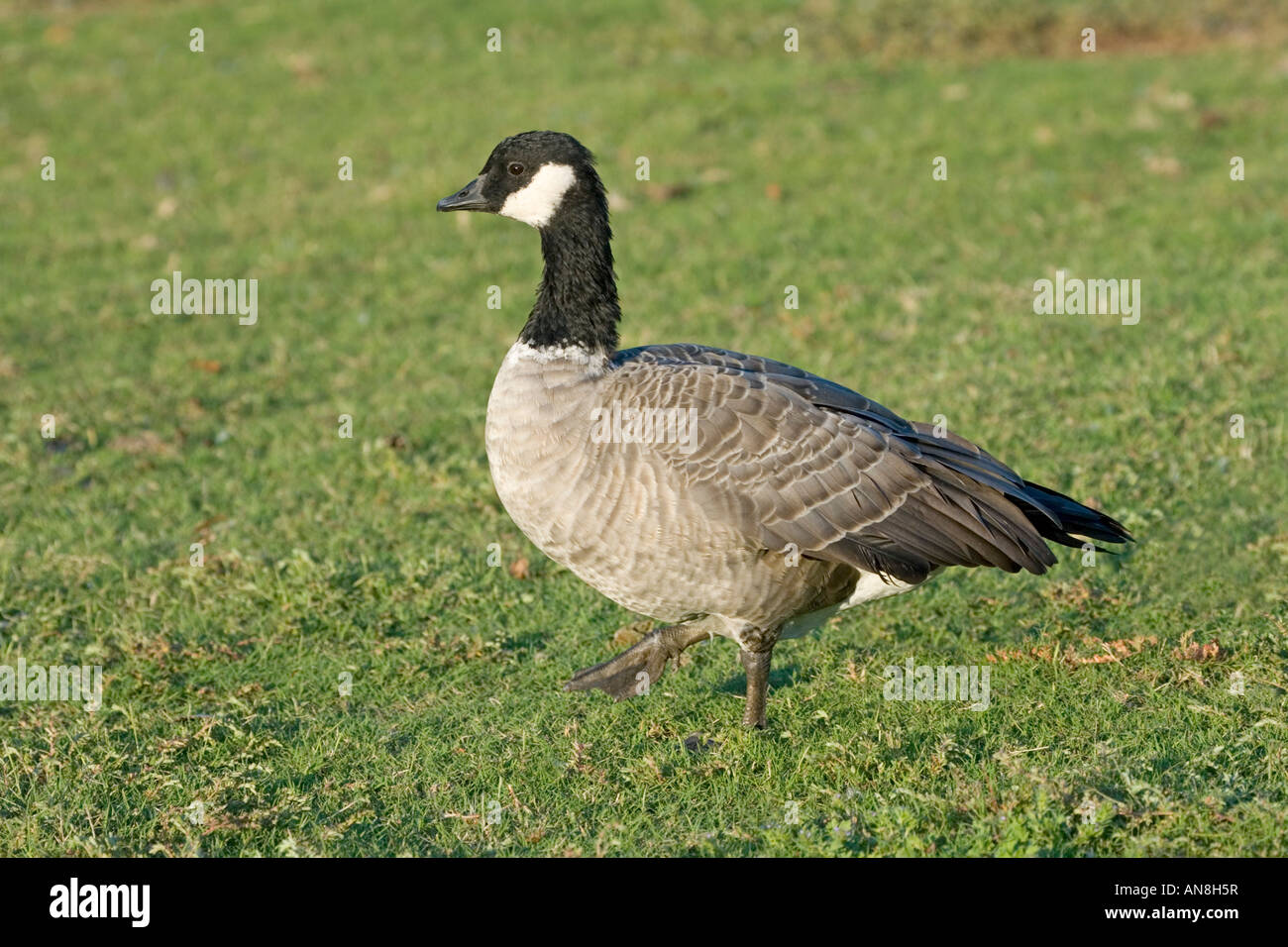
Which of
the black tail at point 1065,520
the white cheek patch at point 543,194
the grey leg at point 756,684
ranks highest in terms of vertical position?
the white cheek patch at point 543,194

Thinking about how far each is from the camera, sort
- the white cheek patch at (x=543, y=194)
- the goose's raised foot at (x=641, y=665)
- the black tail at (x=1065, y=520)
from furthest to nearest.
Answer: the goose's raised foot at (x=641, y=665), the white cheek patch at (x=543, y=194), the black tail at (x=1065, y=520)

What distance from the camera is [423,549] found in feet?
26.3

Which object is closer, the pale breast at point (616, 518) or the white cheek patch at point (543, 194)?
the pale breast at point (616, 518)

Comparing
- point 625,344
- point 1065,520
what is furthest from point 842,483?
point 625,344

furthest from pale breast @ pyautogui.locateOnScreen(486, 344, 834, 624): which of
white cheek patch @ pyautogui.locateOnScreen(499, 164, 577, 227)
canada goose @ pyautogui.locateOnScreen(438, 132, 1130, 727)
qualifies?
white cheek patch @ pyautogui.locateOnScreen(499, 164, 577, 227)

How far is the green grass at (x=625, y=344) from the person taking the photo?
569 centimetres

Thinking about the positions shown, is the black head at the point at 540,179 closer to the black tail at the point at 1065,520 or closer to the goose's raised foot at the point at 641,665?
the goose's raised foot at the point at 641,665

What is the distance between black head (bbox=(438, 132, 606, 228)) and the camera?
251 inches

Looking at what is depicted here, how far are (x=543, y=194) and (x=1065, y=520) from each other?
109 inches

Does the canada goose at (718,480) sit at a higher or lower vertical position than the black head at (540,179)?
lower

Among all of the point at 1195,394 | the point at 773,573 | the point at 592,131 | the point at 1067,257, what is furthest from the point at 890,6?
the point at 773,573

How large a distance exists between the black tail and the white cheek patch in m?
2.42

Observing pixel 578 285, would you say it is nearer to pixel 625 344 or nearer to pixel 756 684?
pixel 756 684

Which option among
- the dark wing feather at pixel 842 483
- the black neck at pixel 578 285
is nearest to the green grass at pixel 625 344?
the dark wing feather at pixel 842 483
